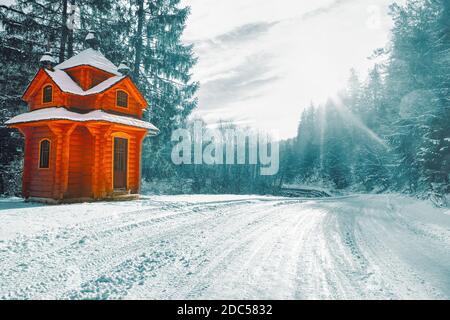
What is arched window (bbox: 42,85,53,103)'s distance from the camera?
1311cm

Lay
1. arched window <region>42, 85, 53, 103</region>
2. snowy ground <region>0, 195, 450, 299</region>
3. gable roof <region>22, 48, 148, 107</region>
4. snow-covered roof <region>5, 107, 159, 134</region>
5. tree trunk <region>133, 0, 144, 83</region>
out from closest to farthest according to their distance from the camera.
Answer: snowy ground <region>0, 195, 450, 299</region> → snow-covered roof <region>5, 107, 159, 134</region> → gable roof <region>22, 48, 148, 107</region> → arched window <region>42, 85, 53, 103</region> → tree trunk <region>133, 0, 144, 83</region>

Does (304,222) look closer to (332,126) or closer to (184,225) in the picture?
(184,225)

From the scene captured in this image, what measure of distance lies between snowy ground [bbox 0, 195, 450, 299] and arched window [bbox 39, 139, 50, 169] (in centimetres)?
485

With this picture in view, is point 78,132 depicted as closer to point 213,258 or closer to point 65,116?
point 65,116

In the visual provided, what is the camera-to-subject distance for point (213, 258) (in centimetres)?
476

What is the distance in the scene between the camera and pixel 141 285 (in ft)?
11.8

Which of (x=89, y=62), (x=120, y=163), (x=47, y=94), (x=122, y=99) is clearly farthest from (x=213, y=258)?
(x=47, y=94)

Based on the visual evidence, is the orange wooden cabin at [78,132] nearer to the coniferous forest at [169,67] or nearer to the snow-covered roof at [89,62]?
the snow-covered roof at [89,62]

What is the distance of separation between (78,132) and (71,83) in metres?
2.60

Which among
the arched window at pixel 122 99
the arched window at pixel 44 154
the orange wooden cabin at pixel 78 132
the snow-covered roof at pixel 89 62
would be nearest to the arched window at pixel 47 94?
the orange wooden cabin at pixel 78 132

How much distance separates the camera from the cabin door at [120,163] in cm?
1372

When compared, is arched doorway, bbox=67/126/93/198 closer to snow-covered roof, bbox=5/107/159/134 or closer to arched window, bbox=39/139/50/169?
snow-covered roof, bbox=5/107/159/134

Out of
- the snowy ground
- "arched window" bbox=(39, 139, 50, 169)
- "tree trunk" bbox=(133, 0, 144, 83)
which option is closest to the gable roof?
"arched window" bbox=(39, 139, 50, 169)

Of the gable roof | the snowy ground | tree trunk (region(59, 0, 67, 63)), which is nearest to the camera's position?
the snowy ground
